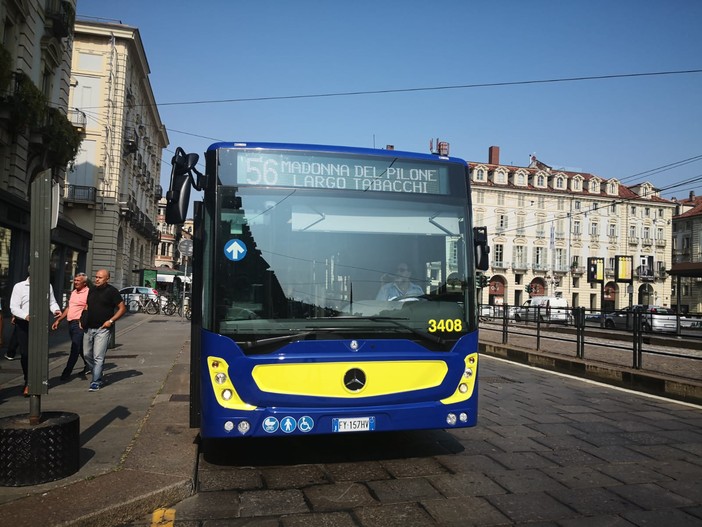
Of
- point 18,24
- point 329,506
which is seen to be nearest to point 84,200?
point 18,24

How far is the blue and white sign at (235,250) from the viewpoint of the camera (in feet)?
16.1

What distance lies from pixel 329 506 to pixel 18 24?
20152 mm

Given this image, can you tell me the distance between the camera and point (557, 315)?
1652 centimetres

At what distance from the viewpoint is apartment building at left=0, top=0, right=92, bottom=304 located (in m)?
16.6

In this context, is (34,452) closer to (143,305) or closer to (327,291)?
(327,291)

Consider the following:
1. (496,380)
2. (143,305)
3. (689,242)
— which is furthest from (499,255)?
(496,380)

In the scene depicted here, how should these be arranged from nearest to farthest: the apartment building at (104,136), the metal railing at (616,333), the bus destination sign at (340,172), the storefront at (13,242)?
the bus destination sign at (340,172) < the metal railing at (616,333) < the storefront at (13,242) < the apartment building at (104,136)

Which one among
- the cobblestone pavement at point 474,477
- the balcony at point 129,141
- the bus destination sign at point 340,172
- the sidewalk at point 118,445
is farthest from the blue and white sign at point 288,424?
the balcony at point 129,141

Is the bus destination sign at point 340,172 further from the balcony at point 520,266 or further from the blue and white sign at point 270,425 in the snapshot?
Answer: the balcony at point 520,266

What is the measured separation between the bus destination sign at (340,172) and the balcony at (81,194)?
3351 cm

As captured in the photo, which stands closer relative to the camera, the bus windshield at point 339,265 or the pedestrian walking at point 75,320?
the bus windshield at point 339,265

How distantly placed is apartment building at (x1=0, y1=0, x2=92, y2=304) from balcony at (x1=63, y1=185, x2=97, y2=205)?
37.6 feet

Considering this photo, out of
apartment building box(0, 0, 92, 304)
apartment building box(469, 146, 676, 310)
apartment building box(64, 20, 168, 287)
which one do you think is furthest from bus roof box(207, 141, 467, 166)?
Result: apartment building box(469, 146, 676, 310)

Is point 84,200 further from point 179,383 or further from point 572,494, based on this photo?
point 572,494
